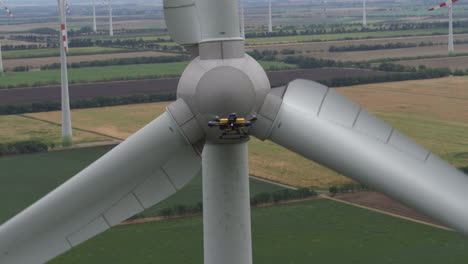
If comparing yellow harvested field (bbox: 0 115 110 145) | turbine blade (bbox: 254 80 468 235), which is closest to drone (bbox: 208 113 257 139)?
turbine blade (bbox: 254 80 468 235)

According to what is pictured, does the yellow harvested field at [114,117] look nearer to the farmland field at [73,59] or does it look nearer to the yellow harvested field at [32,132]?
the yellow harvested field at [32,132]

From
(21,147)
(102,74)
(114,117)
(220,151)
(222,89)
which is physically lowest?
(114,117)

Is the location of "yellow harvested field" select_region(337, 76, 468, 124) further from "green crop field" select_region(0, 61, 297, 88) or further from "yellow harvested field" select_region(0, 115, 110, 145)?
"yellow harvested field" select_region(0, 115, 110, 145)

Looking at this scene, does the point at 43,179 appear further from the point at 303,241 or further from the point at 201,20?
the point at 201,20

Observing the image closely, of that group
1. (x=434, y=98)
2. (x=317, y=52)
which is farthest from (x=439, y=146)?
(x=317, y=52)

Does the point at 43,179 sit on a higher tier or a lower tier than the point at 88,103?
lower

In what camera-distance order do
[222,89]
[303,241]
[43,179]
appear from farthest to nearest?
[43,179], [303,241], [222,89]

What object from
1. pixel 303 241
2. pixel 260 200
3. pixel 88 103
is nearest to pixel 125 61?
pixel 88 103

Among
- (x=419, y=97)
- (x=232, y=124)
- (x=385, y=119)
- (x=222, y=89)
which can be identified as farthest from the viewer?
(x=419, y=97)
